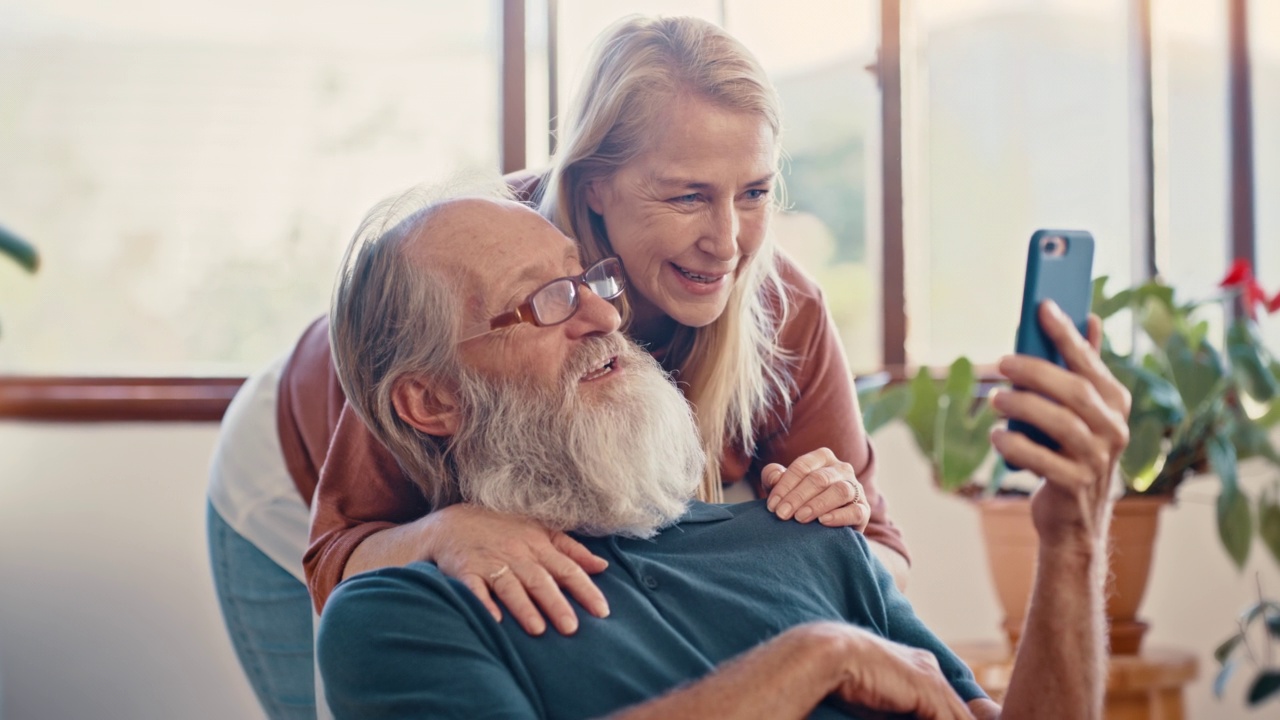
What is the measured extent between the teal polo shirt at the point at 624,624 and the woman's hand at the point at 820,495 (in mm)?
16

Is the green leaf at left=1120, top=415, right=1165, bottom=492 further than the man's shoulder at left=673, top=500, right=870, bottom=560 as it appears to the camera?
Yes

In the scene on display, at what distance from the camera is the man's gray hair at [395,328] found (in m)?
1.40

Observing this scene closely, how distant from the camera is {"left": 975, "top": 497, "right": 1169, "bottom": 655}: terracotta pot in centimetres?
262

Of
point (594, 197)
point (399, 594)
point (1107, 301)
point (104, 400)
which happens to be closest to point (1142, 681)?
point (1107, 301)

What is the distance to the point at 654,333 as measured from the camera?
1.74m

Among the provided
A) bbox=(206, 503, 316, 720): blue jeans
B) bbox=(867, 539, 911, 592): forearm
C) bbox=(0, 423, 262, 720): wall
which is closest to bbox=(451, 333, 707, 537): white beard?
bbox=(867, 539, 911, 592): forearm

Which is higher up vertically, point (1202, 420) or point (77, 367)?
point (77, 367)

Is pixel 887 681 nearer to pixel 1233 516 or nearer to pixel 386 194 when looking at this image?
pixel 1233 516

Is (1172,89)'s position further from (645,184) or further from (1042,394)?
(1042,394)

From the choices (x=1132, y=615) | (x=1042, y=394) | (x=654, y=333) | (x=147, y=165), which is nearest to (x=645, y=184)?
(x=654, y=333)

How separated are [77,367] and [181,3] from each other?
3.23 feet

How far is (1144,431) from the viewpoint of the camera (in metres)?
2.59

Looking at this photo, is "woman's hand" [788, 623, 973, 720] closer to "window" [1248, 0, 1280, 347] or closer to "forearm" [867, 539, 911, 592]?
"forearm" [867, 539, 911, 592]

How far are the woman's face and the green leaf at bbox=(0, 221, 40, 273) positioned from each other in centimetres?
82
